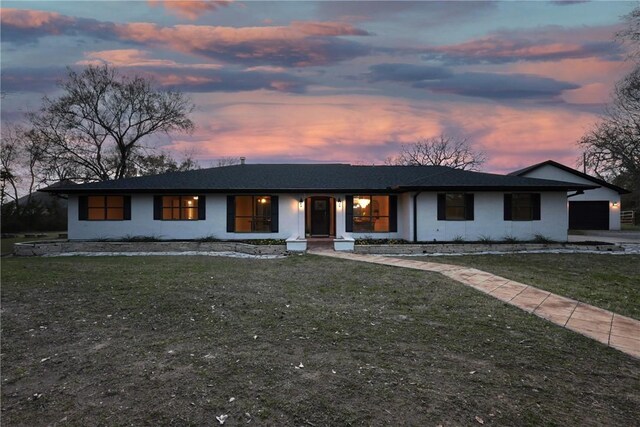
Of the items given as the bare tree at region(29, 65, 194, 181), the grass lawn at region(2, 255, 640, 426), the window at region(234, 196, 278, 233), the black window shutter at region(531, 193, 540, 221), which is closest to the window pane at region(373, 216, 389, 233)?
the window at region(234, 196, 278, 233)

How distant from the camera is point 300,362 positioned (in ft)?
11.1

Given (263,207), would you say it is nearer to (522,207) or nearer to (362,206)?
(362,206)

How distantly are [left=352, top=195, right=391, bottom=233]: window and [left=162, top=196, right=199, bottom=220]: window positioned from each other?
7207mm

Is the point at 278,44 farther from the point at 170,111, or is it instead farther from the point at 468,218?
the point at 170,111

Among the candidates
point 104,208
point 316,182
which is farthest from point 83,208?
point 316,182

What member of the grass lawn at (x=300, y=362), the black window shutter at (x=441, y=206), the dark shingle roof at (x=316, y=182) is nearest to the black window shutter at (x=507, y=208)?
the dark shingle roof at (x=316, y=182)

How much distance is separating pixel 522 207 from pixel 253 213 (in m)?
11.8

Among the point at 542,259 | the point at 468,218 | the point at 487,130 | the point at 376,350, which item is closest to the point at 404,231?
the point at 468,218

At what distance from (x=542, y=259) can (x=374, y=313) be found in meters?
8.80

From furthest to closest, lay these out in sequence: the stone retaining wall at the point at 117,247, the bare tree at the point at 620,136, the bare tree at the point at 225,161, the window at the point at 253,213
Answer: the bare tree at the point at 225,161 < the bare tree at the point at 620,136 < the window at the point at 253,213 < the stone retaining wall at the point at 117,247

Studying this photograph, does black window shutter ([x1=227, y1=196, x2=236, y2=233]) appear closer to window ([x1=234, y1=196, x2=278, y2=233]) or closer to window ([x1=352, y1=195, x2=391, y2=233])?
window ([x1=234, y1=196, x2=278, y2=233])

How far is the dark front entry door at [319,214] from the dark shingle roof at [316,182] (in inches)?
45.1

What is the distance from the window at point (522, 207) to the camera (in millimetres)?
14539

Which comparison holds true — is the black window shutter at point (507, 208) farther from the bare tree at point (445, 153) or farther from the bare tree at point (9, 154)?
the bare tree at point (9, 154)
